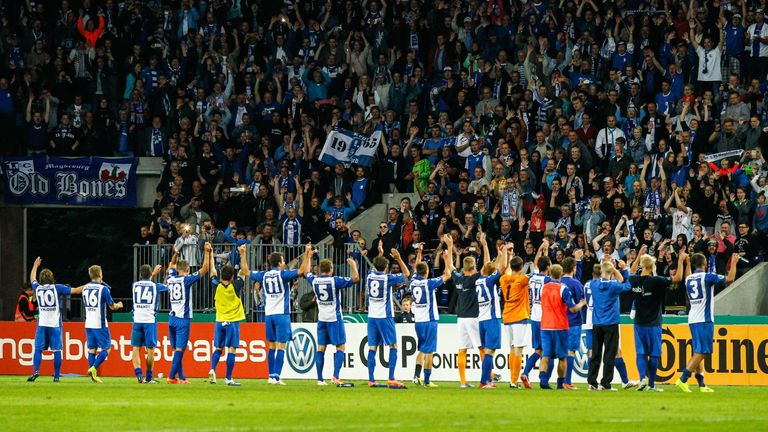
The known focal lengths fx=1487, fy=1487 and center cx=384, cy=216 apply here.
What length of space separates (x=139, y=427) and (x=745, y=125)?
18494 mm

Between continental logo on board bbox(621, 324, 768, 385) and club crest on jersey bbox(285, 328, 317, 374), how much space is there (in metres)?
7.37

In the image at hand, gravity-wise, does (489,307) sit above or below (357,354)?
above

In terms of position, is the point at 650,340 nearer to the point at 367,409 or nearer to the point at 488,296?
the point at 488,296

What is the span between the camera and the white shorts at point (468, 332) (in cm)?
2680

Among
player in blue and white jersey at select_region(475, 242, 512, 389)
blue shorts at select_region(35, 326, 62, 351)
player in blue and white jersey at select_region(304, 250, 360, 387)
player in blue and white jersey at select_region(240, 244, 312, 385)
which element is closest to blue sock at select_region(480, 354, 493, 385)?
player in blue and white jersey at select_region(475, 242, 512, 389)

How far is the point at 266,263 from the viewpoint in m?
33.6

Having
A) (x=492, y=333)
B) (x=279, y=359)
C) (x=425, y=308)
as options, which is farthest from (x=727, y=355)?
(x=279, y=359)

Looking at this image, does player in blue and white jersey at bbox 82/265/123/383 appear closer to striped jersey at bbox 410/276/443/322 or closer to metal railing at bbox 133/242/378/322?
metal railing at bbox 133/242/378/322

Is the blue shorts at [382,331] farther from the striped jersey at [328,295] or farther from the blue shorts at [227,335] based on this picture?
the blue shorts at [227,335]

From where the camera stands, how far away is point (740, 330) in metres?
28.1

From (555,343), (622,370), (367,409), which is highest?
(555,343)

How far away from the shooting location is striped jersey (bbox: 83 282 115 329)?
93.2ft

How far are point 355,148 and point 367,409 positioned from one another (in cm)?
1710

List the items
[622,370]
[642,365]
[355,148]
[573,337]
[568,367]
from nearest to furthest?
1. [642,365]
2. [573,337]
3. [568,367]
4. [622,370]
5. [355,148]
